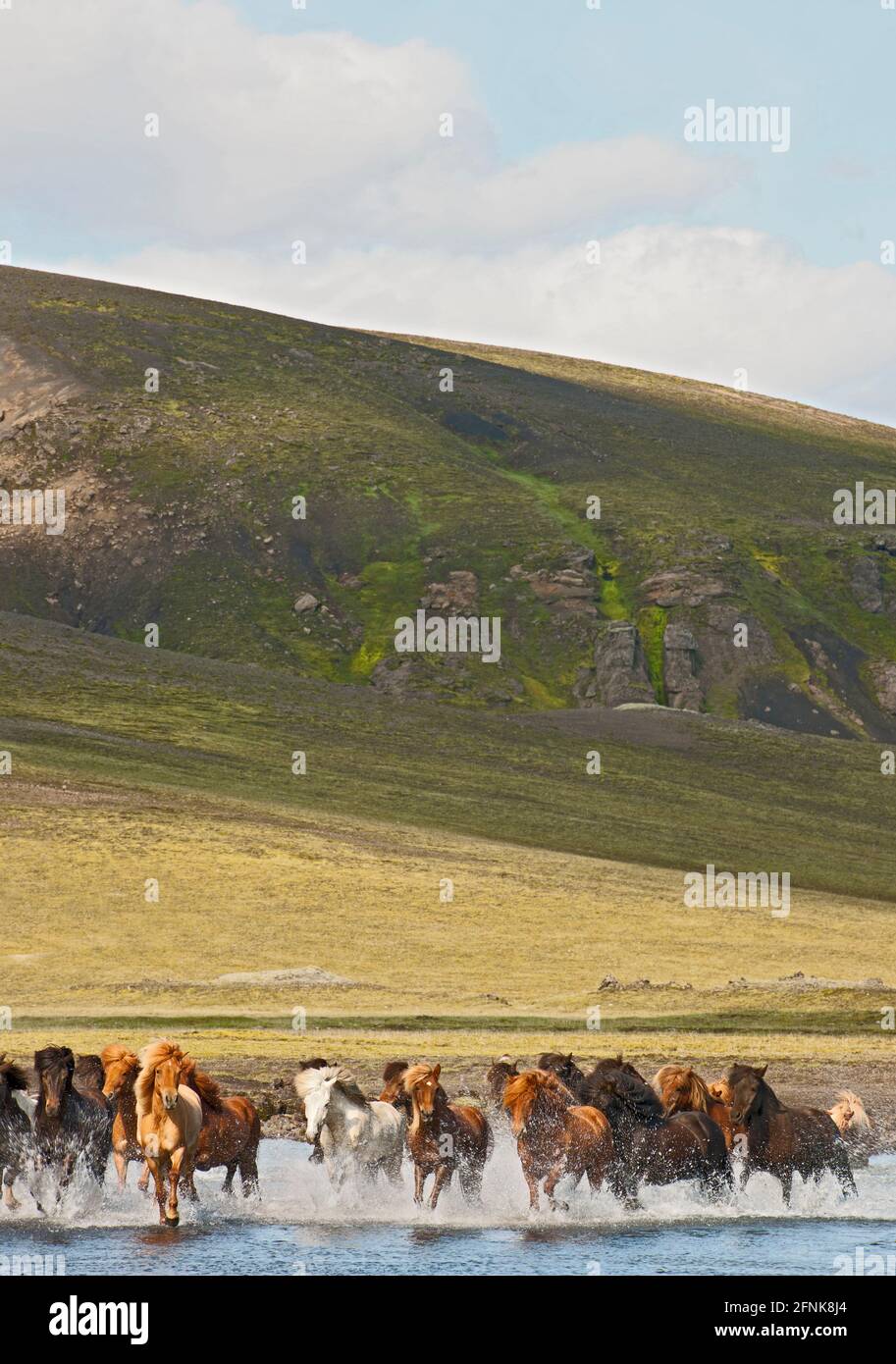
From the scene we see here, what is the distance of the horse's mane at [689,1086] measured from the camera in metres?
21.3

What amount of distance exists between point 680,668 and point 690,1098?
535 feet

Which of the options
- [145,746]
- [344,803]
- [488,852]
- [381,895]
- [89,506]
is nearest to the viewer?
[381,895]

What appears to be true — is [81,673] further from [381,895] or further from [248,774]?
[381,895]

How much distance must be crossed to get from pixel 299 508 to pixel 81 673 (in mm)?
69000

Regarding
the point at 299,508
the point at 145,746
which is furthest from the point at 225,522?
the point at 145,746

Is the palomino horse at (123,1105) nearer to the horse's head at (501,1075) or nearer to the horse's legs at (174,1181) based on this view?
the horse's legs at (174,1181)

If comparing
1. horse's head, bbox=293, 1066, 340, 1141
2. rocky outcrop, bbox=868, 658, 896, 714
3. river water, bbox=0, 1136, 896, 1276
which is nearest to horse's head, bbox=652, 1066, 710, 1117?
river water, bbox=0, 1136, 896, 1276

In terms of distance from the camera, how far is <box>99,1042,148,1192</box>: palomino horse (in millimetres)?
21422

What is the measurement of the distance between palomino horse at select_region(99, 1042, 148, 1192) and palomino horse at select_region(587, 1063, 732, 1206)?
17.6 feet

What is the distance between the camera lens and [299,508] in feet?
638

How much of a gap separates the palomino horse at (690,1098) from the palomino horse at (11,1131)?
720 centimetres

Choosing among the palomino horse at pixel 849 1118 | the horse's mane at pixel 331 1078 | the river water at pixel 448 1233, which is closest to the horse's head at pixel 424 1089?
the horse's mane at pixel 331 1078

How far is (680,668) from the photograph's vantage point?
600 ft

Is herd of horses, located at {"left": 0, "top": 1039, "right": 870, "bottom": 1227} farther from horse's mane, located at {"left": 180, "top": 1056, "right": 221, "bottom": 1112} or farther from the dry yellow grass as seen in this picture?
the dry yellow grass
